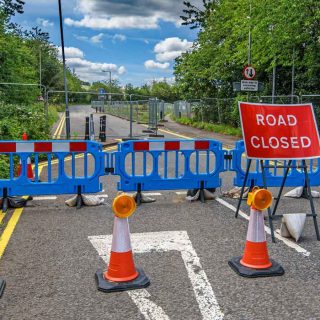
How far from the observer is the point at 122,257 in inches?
168

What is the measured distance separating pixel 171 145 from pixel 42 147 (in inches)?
84.6

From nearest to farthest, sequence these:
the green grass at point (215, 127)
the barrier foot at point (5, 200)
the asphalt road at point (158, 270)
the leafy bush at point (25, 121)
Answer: the asphalt road at point (158, 270), the barrier foot at point (5, 200), the leafy bush at point (25, 121), the green grass at point (215, 127)

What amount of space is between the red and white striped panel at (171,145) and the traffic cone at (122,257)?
345 centimetres

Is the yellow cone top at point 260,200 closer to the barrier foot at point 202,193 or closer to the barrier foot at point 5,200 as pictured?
the barrier foot at point 202,193

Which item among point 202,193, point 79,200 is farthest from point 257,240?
point 79,200

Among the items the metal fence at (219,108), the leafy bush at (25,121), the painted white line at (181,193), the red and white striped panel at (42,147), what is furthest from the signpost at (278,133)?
the metal fence at (219,108)

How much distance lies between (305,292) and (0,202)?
199 inches

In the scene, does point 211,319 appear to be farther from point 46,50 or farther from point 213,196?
point 46,50

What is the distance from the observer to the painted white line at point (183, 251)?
380cm

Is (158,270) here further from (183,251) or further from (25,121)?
(25,121)

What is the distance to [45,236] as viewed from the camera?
580 centimetres

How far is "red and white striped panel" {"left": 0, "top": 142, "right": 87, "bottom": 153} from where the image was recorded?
23.5ft

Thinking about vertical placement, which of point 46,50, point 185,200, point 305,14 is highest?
point 46,50

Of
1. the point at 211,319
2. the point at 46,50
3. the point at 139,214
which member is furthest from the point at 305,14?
the point at 46,50
